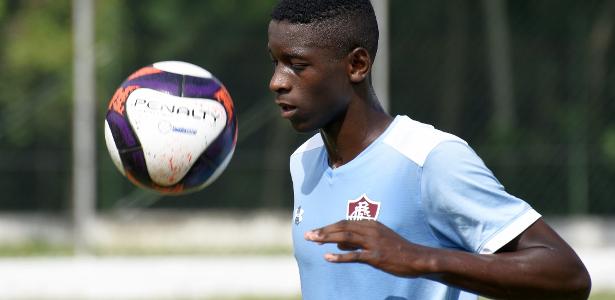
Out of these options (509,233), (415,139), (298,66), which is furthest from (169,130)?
(509,233)

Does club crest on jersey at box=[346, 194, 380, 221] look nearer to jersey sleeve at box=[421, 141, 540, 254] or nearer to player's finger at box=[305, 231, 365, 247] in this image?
jersey sleeve at box=[421, 141, 540, 254]

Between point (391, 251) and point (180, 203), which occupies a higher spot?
point (391, 251)

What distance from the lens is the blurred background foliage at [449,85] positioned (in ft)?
45.6

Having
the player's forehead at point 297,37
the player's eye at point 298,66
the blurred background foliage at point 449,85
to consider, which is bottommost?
the blurred background foliage at point 449,85

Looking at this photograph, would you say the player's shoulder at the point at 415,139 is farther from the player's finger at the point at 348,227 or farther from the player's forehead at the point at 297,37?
the player's finger at the point at 348,227

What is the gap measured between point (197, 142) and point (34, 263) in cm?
775

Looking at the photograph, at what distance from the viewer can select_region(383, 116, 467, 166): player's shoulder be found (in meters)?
3.65

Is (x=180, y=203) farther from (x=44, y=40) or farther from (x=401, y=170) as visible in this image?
(x=401, y=170)

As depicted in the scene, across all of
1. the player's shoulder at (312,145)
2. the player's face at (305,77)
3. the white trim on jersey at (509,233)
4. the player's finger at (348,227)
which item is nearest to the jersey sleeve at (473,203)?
the white trim on jersey at (509,233)

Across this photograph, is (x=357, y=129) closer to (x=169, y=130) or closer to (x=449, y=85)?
(x=169, y=130)

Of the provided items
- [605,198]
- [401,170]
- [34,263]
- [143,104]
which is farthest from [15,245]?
[401,170]

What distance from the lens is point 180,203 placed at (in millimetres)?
14383

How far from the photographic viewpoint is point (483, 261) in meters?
3.32

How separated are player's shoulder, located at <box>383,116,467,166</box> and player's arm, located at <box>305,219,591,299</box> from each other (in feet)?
1.29
